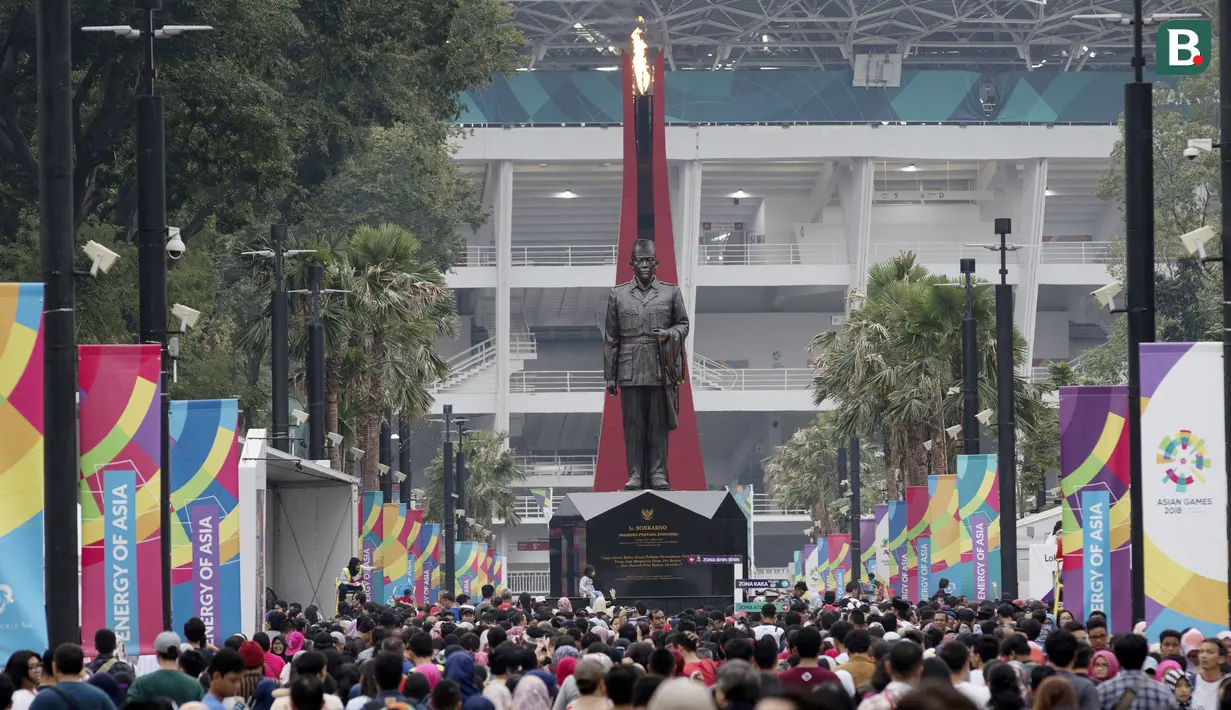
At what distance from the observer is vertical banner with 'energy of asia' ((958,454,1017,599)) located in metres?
31.0

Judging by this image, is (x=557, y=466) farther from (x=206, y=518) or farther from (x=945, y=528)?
(x=206, y=518)

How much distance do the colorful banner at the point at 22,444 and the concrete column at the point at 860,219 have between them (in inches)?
2897

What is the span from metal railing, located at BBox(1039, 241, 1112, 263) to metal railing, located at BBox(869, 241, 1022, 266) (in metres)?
1.83

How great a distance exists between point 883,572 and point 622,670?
116 ft

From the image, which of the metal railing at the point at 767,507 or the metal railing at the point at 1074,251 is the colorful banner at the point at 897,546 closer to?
the metal railing at the point at 1074,251

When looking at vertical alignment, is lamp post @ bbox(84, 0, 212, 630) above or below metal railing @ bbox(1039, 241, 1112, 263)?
below

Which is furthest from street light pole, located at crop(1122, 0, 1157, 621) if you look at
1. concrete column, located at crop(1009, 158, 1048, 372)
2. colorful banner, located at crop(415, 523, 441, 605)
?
concrete column, located at crop(1009, 158, 1048, 372)

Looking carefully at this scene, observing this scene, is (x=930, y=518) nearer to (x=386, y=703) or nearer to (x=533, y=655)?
(x=533, y=655)

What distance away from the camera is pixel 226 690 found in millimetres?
11023

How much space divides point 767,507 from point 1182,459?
80.3 m

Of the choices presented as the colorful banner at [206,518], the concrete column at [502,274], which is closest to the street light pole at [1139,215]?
the colorful banner at [206,518]

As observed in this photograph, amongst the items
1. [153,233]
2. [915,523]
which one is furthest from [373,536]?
[153,233]

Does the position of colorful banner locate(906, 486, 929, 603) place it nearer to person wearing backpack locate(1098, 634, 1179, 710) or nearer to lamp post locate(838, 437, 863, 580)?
person wearing backpack locate(1098, 634, 1179, 710)

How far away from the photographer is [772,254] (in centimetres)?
9269
